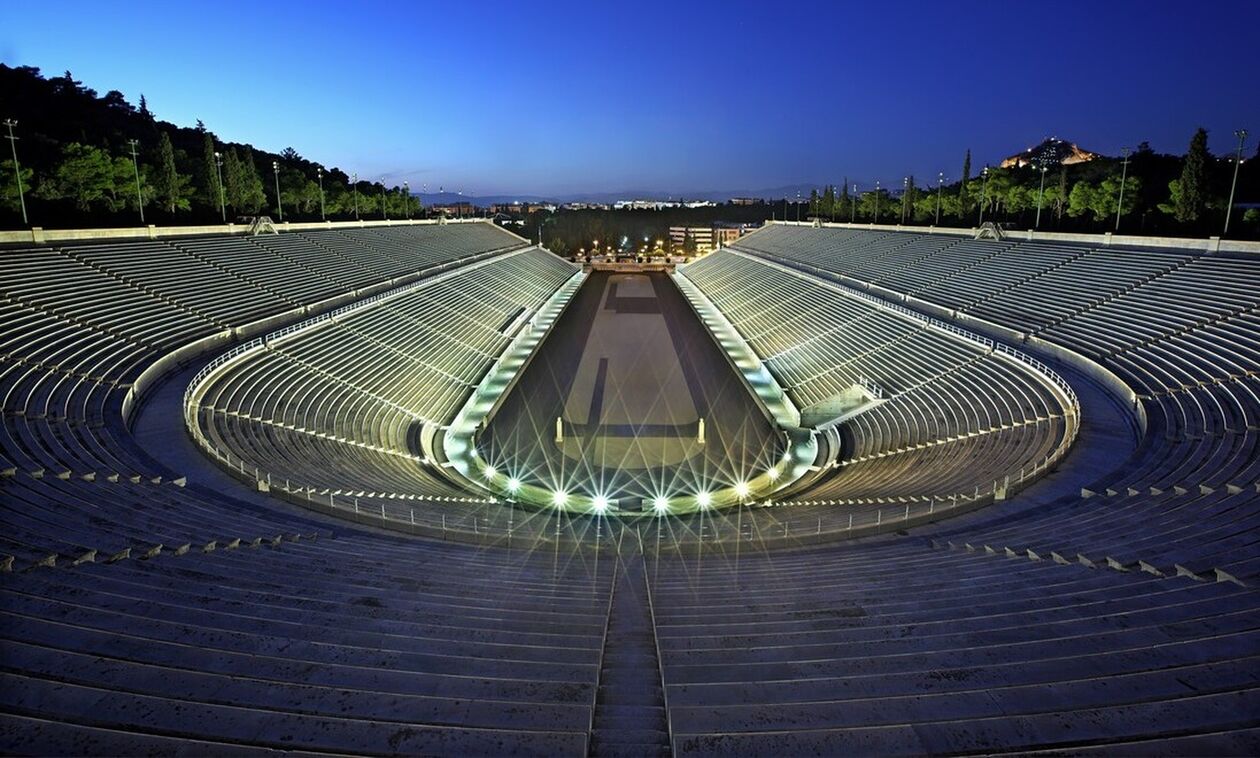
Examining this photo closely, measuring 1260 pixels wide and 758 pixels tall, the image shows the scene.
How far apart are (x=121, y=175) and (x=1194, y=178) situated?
197 feet

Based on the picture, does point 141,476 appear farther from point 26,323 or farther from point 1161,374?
point 1161,374

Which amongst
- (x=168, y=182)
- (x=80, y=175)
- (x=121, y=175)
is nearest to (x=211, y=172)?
(x=168, y=182)

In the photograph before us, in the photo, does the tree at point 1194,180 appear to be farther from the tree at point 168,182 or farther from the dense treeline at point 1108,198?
the tree at point 168,182

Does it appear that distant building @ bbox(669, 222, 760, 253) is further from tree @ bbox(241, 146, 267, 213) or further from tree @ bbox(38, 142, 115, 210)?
tree @ bbox(38, 142, 115, 210)

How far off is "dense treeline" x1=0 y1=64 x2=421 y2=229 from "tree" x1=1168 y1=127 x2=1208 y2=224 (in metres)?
54.3

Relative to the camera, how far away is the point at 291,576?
8.17m

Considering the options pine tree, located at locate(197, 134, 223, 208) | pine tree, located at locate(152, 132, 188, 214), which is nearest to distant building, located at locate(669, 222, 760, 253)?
pine tree, located at locate(197, 134, 223, 208)

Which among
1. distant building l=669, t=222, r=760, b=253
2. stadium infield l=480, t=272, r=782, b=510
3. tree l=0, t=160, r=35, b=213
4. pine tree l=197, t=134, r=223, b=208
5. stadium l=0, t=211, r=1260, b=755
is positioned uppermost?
pine tree l=197, t=134, r=223, b=208

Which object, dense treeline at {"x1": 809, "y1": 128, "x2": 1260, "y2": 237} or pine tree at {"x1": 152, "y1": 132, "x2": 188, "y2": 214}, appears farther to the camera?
pine tree at {"x1": 152, "y1": 132, "x2": 188, "y2": 214}

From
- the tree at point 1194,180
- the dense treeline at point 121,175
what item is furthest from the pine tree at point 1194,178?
the dense treeline at point 121,175

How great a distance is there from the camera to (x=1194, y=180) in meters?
35.0

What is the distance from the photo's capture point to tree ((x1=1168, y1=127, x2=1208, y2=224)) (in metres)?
35.0

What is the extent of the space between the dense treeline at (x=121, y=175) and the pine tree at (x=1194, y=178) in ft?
178

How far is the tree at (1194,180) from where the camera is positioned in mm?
34969
